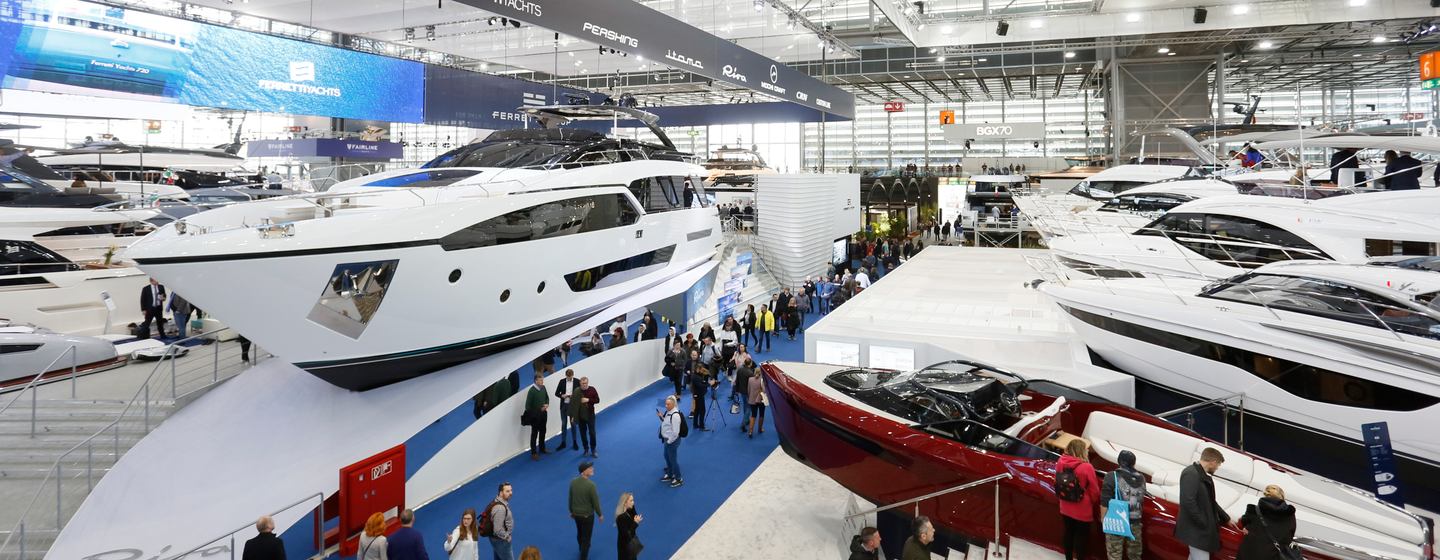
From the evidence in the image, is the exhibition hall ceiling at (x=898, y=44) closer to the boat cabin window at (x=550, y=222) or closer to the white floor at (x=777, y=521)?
the boat cabin window at (x=550, y=222)

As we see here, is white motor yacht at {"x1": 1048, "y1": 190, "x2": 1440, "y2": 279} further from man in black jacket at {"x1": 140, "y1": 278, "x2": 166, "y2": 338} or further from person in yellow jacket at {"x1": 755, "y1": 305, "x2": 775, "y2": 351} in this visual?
man in black jacket at {"x1": 140, "y1": 278, "x2": 166, "y2": 338}

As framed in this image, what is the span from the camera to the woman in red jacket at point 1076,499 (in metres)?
3.51

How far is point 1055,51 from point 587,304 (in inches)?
712

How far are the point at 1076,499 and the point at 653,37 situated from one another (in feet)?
21.3

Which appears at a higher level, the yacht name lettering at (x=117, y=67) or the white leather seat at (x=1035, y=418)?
the yacht name lettering at (x=117, y=67)

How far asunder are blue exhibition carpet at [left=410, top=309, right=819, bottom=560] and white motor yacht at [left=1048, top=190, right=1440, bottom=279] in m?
4.25

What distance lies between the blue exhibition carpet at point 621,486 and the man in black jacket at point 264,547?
1290 millimetres

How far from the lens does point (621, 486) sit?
595 centimetres

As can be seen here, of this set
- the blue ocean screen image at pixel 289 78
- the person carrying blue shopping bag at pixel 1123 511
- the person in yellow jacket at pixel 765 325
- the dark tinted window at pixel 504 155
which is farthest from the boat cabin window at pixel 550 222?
the person carrying blue shopping bag at pixel 1123 511

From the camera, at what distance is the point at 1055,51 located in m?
19.7

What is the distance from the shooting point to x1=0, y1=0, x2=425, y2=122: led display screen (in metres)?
5.98

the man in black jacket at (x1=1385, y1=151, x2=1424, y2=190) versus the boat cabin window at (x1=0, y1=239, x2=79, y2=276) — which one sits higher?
the man in black jacket at (x1=1385, y1=151, x2=1424, y2=190)

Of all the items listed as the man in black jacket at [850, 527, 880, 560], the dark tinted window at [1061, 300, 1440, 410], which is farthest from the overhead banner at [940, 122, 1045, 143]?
the man in black jacket at [850, 527, 880, 560]

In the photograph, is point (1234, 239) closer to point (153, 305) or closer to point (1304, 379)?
point (1304, 379)
